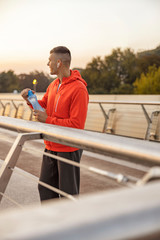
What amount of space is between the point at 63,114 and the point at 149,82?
185ft

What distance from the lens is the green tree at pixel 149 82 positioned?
56.8m

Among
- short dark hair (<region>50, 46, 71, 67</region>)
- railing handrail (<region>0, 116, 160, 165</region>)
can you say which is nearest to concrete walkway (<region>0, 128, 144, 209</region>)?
short dark hair (<region>50, 46, 71, 67</region>)

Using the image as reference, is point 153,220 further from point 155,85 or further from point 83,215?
point 155,85

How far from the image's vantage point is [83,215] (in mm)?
550

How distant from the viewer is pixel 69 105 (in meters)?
3.00

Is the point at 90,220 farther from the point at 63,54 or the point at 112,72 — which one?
the point at 112,72

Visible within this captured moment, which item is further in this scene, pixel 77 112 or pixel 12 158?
pixel 77 112

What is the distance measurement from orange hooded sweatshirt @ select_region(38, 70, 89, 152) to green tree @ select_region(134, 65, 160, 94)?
178 feet

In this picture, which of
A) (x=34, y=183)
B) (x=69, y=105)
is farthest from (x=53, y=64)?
(x=34, y=183)

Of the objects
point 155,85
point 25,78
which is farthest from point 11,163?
point 25,78

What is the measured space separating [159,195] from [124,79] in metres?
64.4

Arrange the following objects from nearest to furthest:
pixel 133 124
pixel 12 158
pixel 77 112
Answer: pixel 12 158, pixel 77 112, pixel 133 124

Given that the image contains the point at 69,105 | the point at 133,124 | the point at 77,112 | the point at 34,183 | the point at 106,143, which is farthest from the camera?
the point at 133,124

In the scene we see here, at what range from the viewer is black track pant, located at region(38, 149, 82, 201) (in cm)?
291
